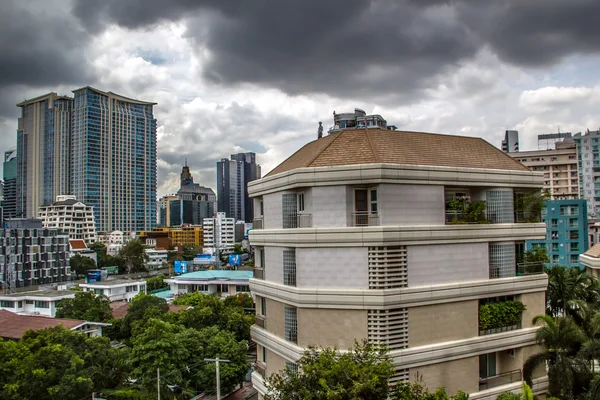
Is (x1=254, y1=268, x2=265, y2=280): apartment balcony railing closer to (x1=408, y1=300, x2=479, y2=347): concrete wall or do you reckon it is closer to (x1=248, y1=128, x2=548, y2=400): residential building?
(x1=248, y1=128, x2=548, y2=400): residential building

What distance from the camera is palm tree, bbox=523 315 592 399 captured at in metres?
20.0

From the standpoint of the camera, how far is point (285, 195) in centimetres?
2077

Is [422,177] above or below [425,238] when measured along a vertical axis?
above

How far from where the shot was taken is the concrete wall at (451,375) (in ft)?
62.2

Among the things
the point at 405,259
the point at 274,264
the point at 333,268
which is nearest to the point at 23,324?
the point at 274,264

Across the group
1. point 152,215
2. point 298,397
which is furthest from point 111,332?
point 152,215

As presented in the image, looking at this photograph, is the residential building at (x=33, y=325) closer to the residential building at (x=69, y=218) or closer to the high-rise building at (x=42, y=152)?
the residential building at (x=69, y=218)

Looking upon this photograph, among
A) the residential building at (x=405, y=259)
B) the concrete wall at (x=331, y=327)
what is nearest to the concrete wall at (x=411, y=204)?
the residential building at (x=405, y=259)

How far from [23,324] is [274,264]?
3046 cm

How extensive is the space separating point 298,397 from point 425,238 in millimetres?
7804

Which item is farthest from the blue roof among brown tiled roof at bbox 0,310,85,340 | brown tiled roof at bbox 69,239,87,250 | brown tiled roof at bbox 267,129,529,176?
brown tiled roof at bbox 69,239,87,250

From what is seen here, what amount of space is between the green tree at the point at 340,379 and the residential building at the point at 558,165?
94.1 metres

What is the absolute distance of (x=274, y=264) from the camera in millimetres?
21484

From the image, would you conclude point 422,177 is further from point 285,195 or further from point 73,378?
point 73,378
